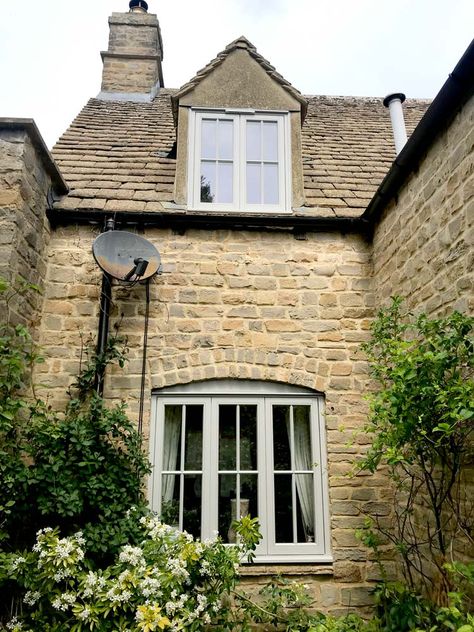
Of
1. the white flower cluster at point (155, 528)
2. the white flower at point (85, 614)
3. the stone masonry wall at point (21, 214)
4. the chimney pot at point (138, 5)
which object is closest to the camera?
the white flower at point (85, 614)

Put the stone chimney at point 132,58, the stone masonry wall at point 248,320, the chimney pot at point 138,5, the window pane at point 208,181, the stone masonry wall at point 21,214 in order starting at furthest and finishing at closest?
the chimney pot at point 138,5
the stone chimney at point 132,58
the window pane at point 208,181
the stone masonry wall at point 248,320
the stone masonry wall at point 21,214

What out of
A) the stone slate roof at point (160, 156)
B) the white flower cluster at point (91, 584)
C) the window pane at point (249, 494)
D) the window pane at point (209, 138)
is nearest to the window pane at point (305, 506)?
the window pane at point (249, 494)

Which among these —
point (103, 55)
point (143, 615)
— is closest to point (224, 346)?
point (143, 615)

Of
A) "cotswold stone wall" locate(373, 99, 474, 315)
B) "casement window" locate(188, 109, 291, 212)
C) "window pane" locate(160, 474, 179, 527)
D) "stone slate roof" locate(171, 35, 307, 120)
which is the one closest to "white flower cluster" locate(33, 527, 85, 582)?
"window pane" locate(160, 474, 179, 527)

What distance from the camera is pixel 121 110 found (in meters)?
8.32

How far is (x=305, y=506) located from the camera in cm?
479

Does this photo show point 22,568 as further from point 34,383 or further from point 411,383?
point 411,383

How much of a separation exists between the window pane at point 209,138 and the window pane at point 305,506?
4223 mm

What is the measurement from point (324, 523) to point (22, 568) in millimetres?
2931

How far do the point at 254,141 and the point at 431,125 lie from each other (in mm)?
2590

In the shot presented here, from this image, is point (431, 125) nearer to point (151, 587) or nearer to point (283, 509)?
point (283, 509)

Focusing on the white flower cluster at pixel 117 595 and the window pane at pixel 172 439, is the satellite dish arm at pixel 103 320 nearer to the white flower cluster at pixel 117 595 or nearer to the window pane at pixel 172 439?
the window pane at pixel 172 439

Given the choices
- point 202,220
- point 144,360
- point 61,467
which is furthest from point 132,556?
point 202,220

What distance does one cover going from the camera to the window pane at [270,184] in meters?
5.78
